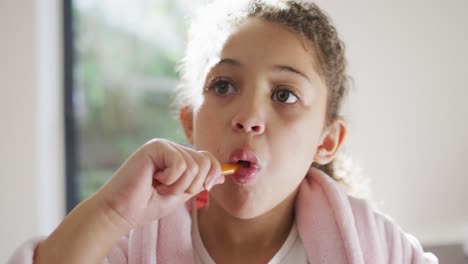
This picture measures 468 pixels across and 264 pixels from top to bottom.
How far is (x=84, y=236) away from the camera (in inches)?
24.3

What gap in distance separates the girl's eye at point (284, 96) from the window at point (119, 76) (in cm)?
106

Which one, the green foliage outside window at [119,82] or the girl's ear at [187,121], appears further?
the green foliage outside window at [119,82]

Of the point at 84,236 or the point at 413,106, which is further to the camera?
the point at 413,106

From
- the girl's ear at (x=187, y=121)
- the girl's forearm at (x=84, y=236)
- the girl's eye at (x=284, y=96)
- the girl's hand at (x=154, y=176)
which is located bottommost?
the girl's forearm at (x=84, y=236)

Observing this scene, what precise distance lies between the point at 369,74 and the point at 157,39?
77 cm

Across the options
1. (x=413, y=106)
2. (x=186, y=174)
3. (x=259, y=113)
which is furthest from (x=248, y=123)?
(x=413, y=106)

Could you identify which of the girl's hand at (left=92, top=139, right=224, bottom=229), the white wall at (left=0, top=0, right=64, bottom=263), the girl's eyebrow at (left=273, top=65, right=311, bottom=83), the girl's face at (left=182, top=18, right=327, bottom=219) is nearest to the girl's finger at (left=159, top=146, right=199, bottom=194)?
the girl's hand at (left=92, top=139, right=224, bottom=229)

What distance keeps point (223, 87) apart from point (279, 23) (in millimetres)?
135

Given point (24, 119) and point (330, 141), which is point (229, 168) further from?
point (24, 119)

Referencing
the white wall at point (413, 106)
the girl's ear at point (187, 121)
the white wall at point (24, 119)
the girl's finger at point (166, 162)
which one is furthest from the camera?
the white wall at point (413, 106)

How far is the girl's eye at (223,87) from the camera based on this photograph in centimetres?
75

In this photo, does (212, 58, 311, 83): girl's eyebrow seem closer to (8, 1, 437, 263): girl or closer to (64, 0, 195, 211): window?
(8, 1, 437, 263): girl

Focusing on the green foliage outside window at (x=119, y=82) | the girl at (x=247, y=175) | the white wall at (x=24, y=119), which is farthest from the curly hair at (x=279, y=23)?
the green foliage outside window at (x=119, y=82)

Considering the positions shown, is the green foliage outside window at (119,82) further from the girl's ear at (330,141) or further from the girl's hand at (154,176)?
the girl's hand at (154,176)
